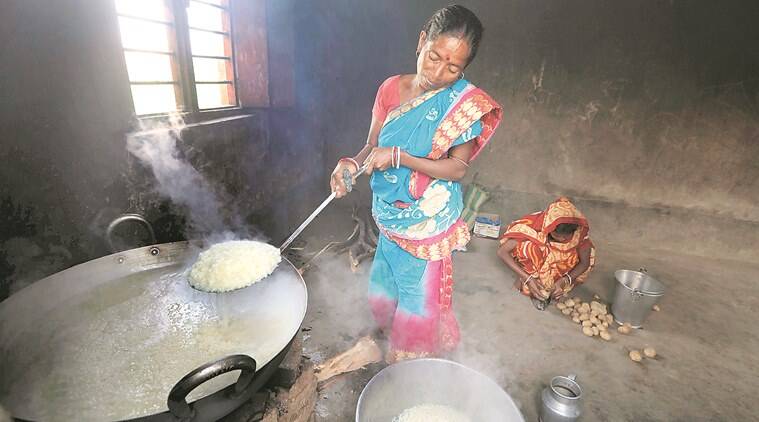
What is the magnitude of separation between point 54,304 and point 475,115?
2.08m

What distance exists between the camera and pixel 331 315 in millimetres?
3189

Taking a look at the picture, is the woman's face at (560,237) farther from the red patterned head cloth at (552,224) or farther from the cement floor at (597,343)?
the cement floor at (597,343)

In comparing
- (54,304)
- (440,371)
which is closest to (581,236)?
(440,371)

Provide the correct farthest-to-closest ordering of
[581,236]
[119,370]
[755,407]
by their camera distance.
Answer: [581,236], [755,407], [119,370]

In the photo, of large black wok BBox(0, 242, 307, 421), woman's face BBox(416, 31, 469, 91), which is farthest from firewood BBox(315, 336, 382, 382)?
woman's face BBox(416, 31, 469, 91)

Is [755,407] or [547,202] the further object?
[547,202]

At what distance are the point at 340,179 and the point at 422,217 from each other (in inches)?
21.6

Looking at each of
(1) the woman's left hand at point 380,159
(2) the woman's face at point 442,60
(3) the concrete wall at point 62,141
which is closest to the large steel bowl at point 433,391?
(1) the woman's left hand at point 380,159

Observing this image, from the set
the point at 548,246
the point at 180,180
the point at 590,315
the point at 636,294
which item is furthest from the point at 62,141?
the point at 636,294

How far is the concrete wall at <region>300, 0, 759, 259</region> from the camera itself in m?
4.20

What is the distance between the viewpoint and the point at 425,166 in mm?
1876

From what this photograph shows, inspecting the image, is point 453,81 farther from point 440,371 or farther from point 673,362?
point 673,362

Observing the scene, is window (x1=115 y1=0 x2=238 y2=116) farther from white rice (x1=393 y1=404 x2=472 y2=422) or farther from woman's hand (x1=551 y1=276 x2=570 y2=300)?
woman's hand (x1=551 y1=276 x2=570 y2=300)

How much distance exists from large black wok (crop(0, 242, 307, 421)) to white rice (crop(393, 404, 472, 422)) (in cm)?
94
